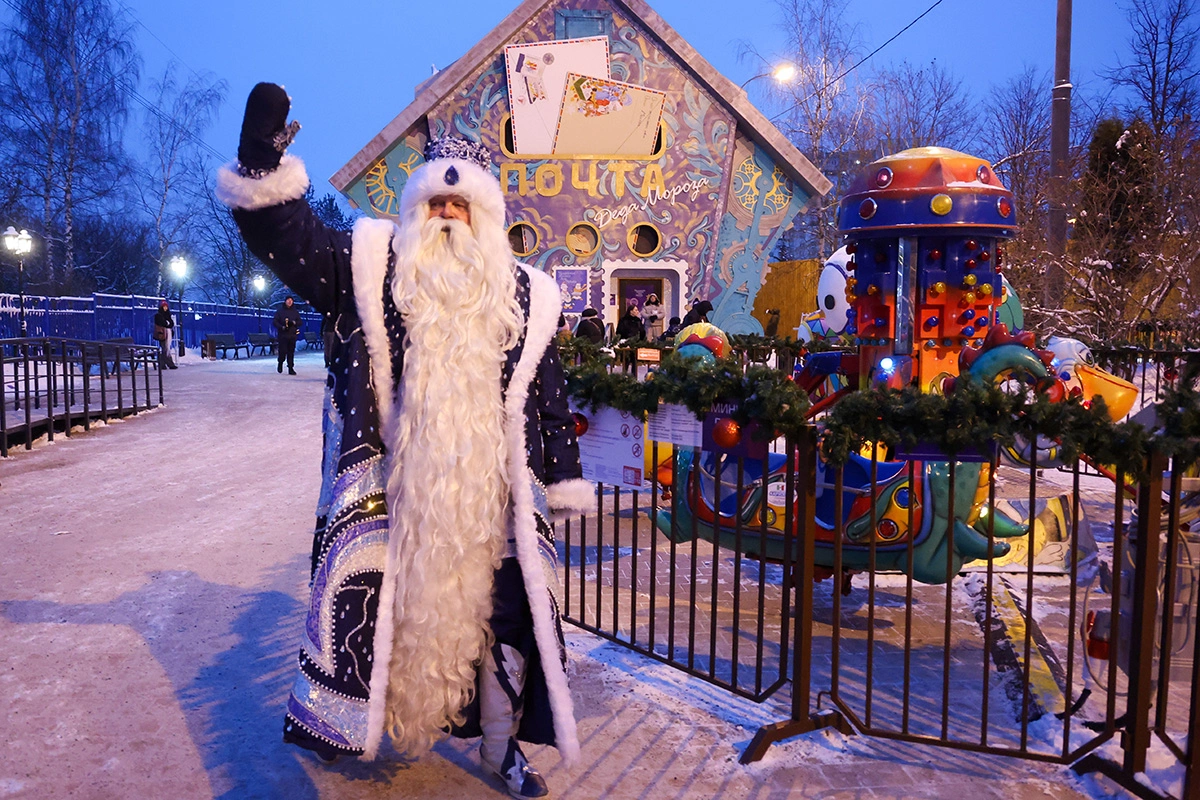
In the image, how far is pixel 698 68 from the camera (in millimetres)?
17406

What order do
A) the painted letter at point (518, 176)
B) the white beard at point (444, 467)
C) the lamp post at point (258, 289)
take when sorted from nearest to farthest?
the white beard at point (444, 467) < the painted letter at point (518, 176) < the lamp post at point (258, 289)

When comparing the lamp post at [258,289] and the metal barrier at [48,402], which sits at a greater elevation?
the lamp post at [258,289]

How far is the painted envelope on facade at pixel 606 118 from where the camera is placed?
17266 millimetres

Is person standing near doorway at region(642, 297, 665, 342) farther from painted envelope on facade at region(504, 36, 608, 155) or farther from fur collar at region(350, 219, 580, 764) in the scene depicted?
fur collar at region(350, 219, 580, 764)

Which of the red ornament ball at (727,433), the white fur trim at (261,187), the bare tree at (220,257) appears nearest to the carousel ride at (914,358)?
the red ornament ball at (727,433)

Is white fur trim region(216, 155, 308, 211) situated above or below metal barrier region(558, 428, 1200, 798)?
above

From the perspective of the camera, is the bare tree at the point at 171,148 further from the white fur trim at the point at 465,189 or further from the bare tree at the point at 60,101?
the white fur trim at the point at 465,189

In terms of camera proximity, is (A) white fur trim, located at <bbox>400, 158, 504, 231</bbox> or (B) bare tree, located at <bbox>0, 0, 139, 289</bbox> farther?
(B) bare tree, located at <bbox>0, 0, 139, 289</bbox>

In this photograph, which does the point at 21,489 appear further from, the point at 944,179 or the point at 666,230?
the point at 666,230

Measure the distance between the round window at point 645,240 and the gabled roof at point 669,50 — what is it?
2.57 metres

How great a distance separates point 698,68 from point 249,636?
15.2 meters

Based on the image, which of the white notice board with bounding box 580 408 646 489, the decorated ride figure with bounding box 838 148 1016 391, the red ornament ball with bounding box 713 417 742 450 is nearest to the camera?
the red ornament ball with bounding box 713 417 742 450

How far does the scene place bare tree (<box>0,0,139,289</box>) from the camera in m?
29.2

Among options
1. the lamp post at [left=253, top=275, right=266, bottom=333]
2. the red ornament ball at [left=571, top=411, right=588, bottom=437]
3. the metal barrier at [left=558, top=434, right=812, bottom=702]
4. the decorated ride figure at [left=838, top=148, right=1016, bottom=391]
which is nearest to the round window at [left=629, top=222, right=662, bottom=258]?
the metal barrier at [left=558, top=434, right=812, bottom=702]
